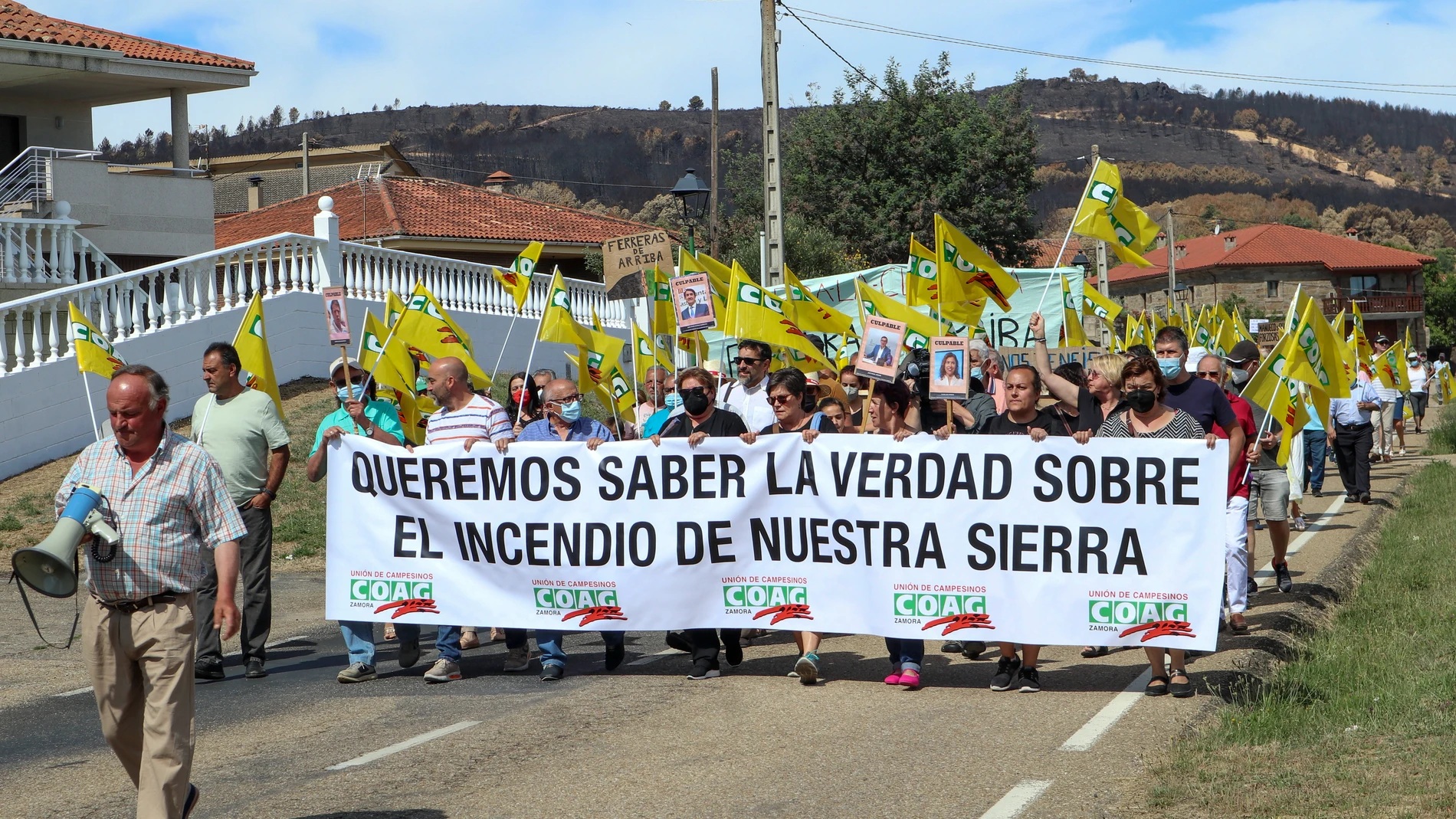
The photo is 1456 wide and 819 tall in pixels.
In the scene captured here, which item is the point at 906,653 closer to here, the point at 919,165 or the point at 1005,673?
the point at 1005,673

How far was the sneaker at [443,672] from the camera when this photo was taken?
26.7 feet

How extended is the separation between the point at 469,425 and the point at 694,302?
2693mm

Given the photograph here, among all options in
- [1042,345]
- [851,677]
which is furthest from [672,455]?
[1042,345]

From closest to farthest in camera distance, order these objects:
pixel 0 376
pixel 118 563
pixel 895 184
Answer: pixel 118 563
pixel 0 376
pixel 895 184

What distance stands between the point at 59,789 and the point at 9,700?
241 cm

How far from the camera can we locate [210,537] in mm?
4953

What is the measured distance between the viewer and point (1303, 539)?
1363cm

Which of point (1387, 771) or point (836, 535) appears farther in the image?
point (836, 535)

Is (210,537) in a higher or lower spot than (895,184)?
lower

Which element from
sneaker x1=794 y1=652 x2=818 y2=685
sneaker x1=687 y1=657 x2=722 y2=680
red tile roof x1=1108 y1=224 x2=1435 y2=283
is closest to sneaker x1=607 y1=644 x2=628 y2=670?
sneaker x1=687 y1=657 x2=722 y2=680

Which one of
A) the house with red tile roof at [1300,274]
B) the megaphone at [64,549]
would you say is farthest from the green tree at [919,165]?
the house with red tile roof at [1300,274]

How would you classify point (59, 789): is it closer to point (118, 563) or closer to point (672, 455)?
point (118, 563)

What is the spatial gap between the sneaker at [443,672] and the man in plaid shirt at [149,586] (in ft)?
10.5

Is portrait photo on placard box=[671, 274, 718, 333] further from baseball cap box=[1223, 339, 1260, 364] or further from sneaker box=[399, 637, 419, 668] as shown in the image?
baseball cap box=[1223, 339, 1260, 364]
